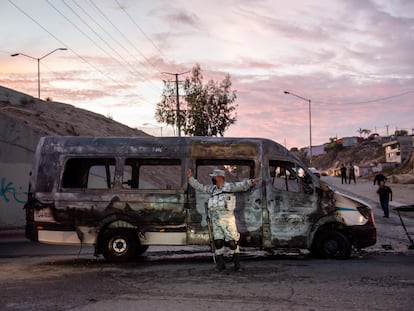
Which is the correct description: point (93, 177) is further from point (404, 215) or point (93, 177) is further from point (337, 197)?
point (404, 215)

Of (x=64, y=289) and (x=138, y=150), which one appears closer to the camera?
(x=64, y=289)

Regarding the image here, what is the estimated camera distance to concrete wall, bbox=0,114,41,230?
1719 centimetres

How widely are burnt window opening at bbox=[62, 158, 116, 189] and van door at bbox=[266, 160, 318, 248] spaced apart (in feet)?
10.1

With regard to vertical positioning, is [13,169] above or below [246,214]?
above

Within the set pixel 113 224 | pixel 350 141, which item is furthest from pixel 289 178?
pixel 350 141

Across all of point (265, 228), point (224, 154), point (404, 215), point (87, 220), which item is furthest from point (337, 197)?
point (404, 215)

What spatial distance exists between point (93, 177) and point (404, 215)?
50.9ft

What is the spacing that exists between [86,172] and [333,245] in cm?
503

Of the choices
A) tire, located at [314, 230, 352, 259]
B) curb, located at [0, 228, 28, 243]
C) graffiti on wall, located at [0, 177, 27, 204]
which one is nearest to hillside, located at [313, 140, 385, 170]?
graffiti on wall, located at [0, 177, 27, 204]

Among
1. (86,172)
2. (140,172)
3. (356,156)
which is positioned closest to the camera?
(86,172)

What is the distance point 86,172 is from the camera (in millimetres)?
10523

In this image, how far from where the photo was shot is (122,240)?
10094 millimetres

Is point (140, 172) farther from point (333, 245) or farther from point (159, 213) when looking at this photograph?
point (333, 245)

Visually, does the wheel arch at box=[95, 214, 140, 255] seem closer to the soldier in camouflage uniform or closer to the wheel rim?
the wheel rim
